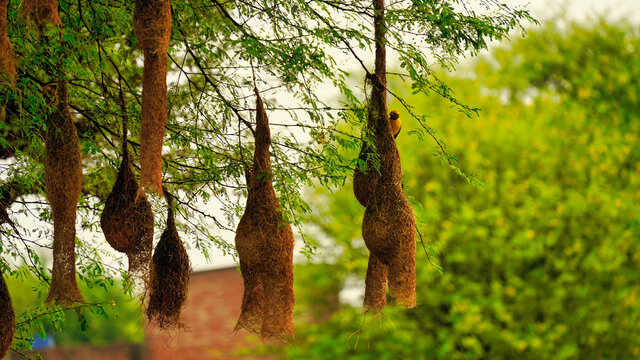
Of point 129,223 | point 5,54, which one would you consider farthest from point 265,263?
point 5,54

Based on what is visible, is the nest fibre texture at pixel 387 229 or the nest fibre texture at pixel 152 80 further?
the nest fibre texture at pixel 387 229

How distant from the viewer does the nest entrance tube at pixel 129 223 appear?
6.67 m

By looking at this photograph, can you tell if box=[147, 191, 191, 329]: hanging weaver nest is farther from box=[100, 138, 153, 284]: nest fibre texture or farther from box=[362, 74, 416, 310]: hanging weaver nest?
box=[362, 74, 416, 310]: hanging weaver nest

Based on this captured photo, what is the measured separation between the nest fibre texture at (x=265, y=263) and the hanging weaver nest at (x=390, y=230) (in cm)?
77

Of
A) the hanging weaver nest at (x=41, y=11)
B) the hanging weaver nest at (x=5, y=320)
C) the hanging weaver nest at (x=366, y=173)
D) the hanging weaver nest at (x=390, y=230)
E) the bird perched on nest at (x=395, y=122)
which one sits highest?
the hanging weaver nest at (x=41, y=11)

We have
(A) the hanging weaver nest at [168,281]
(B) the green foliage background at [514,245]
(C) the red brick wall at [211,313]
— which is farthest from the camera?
(C) the red brick wall at [211,313]

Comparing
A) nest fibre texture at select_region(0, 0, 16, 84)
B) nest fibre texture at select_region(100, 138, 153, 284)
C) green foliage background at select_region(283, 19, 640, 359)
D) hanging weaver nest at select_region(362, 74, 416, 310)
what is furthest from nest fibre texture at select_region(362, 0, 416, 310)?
green foliage background at select_region(283, 19, 640, 359)

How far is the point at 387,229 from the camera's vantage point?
670 centimetres

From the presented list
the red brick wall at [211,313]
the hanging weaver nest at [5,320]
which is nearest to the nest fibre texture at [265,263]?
the hanging weaver nest at [5,320]

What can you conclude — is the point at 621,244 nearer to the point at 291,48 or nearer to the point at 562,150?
the point at 562,150

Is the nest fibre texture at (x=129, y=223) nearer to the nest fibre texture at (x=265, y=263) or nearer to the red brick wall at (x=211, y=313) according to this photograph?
the nest fibre texture at (x=265, y=263)

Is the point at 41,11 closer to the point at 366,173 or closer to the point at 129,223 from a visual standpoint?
the point at 129,223

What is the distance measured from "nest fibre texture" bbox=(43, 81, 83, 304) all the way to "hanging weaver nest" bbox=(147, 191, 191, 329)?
33.7 inches

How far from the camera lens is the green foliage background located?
17266mm
